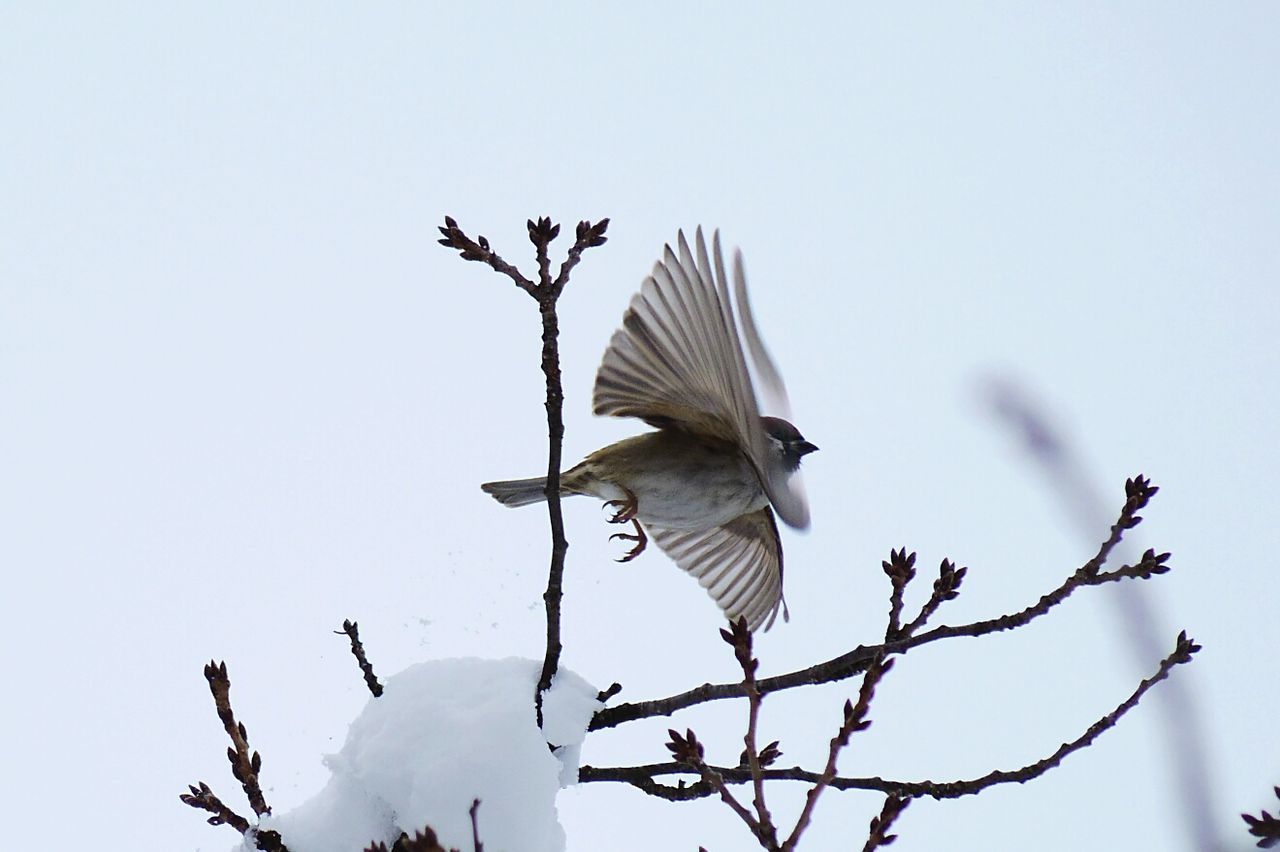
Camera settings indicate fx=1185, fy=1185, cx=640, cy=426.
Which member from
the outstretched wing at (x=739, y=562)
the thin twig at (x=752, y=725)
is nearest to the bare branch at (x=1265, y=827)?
the thin twig at (x=752, y=725)

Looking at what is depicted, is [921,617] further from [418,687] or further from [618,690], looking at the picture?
[418,687]

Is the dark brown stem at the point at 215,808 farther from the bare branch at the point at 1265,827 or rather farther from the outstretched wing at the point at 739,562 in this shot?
the outstretched wing at the point at 739,562

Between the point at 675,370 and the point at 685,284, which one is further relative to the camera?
the point at 675,370

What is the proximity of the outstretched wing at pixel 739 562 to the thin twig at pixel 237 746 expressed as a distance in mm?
3809

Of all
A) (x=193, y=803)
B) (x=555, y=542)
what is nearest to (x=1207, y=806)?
(x=555, y=542)

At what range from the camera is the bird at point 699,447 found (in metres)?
4.77

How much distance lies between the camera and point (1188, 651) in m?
3.08

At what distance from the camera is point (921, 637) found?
2971mm

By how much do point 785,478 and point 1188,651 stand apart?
327 cm

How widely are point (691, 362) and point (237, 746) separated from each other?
2640mm

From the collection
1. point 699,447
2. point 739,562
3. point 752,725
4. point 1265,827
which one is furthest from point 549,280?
point 739,562

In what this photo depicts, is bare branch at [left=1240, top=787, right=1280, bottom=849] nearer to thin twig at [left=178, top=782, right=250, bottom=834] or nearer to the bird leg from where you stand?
thin twig at [left=178, top=782, right=250, bottom=834]

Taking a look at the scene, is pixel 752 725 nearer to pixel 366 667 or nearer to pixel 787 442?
pixel 366 667

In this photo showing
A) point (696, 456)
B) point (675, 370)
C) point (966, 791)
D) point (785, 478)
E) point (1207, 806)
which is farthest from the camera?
point (785, 478)
